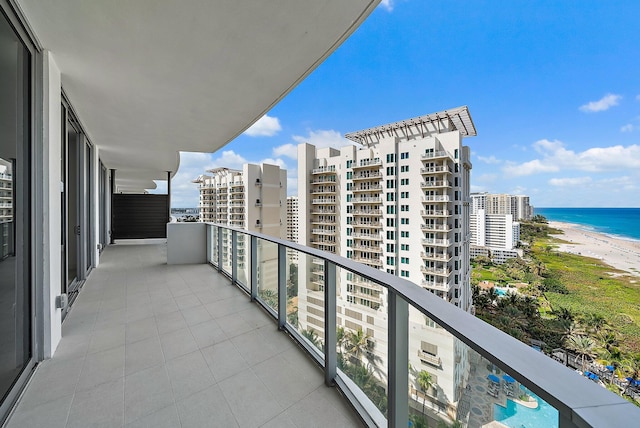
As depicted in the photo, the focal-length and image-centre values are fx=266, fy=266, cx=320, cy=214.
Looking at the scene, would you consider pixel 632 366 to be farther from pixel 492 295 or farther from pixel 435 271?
pixel 435 271

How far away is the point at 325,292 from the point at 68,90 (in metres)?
3.77

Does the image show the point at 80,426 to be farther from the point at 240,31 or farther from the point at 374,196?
the point at 374,196

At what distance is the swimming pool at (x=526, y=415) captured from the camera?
23.6 inches

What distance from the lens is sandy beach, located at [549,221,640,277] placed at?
1716 cm

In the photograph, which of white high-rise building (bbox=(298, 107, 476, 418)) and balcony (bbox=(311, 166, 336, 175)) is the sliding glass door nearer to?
white high-rise building (bbox=(298, 107, 476, 418))

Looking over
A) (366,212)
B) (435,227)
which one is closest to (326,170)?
(366,212)

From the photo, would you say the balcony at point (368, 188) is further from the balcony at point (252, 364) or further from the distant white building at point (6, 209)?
the distant white building at point (6, 209)

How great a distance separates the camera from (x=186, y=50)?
231 cm

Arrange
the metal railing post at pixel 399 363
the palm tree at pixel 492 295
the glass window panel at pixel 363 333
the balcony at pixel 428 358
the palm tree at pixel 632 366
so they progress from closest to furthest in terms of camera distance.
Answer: the balcony at pixel 428 358 → the metal railing post at pixel 399 363 → the glass window panel at pixel 363 333 → the palm tree at pixel 632 366 → the palm tree at pixel 492 295

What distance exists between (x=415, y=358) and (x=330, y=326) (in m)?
0.80

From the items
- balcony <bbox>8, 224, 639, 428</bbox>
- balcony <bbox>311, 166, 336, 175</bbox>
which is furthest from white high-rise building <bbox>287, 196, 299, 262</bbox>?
balcony <bbox>8, 224, 639, 428</bbox>

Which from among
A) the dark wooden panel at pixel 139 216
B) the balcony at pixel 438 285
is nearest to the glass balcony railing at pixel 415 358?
the dark wooden panel at pixel 139 216

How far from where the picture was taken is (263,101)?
11.0 ft

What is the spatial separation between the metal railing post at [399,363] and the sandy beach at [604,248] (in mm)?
24079
